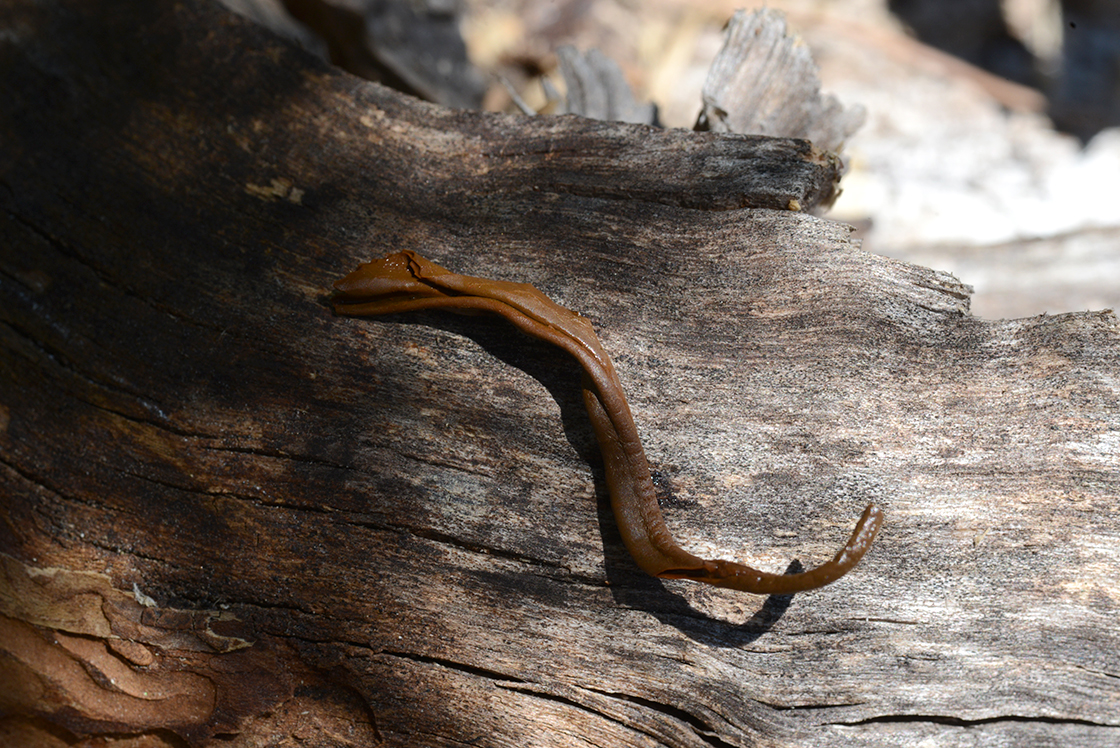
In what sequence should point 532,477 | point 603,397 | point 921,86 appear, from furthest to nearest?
point 921,86 → point 532,477 → point 603,397

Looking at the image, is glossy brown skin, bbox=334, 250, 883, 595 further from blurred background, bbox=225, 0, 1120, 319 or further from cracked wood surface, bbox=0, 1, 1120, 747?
blurred background, bbox=225, 0, 1120, 319

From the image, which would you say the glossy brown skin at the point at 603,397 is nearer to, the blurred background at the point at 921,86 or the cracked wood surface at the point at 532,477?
the cracked wood surface at the point at 532,477

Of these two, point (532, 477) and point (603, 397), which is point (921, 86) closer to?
point (603, 397)

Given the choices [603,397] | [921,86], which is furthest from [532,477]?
[921,86]

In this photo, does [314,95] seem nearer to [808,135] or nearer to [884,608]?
[808,135]

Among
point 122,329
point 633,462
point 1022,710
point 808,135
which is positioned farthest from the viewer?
point 808,135

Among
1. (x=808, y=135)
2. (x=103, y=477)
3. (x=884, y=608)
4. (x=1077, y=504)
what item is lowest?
(x=103, y=477)

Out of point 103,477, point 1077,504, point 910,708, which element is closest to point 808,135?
point 1077,504
